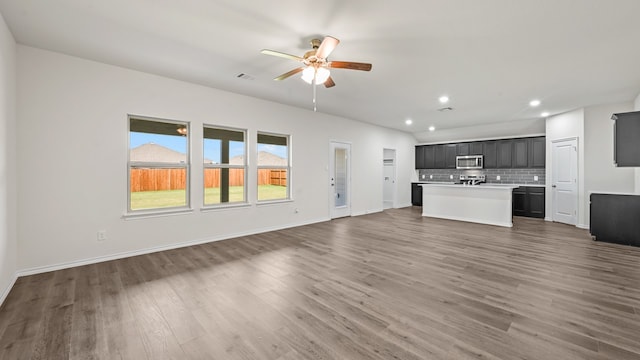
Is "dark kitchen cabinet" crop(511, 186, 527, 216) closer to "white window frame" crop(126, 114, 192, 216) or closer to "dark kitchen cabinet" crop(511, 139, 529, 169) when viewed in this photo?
"dark kitchen cabinet" crop(511, 139, 529, 169)

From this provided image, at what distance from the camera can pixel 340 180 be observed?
733cm

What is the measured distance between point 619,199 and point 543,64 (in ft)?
9.89

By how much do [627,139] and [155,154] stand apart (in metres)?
7.38

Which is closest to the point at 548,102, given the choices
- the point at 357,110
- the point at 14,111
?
the point at 357,110

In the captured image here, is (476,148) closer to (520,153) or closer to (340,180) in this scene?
(520,153)

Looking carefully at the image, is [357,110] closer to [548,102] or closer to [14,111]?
[548,102]

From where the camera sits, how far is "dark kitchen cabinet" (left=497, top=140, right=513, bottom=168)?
8059mm

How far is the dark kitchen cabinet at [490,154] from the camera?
27.4 feet

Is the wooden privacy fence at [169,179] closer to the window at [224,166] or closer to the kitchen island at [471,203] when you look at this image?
the window at [224,166]

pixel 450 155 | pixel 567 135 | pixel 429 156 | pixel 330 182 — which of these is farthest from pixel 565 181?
pixel 330 182

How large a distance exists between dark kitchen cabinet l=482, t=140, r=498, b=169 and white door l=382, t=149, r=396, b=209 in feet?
9.36

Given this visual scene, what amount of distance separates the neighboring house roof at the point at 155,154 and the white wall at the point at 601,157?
8284 millimetres

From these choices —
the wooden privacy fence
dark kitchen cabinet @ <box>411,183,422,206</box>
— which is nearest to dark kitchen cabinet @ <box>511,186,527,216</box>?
dark kitchen cabinet @ <box>411,183,422,206</box>

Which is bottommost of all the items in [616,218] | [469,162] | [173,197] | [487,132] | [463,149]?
[616,218]
